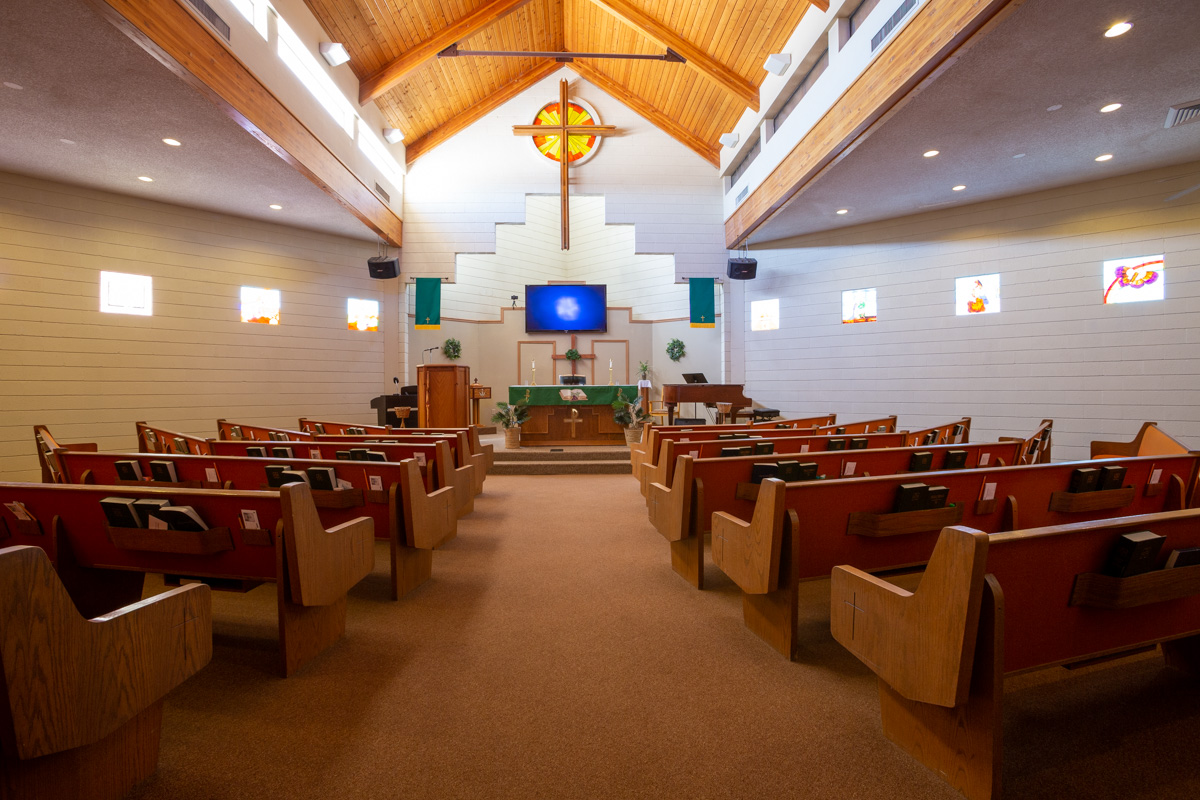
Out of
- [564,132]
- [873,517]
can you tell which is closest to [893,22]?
[873,517]

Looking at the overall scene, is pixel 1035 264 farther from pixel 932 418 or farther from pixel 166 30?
pixel 166 30

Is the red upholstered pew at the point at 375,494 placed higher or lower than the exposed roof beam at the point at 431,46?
lower

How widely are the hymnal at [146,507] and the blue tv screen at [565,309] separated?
9687 millimetres

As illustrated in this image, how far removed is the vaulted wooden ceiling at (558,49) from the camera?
289 inches

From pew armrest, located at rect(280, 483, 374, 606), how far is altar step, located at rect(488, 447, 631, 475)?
458 centimetres

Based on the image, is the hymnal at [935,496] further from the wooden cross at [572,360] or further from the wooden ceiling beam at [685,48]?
the wooden cross at [572,360]

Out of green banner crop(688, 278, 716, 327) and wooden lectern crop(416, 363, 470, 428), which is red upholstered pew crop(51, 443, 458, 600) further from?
green banner crop(688, 278, 716, 327)

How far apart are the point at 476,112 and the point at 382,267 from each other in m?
3.35

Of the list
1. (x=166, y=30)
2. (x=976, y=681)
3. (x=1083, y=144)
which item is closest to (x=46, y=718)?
(x=976, y=681)

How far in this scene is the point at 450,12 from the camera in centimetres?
768

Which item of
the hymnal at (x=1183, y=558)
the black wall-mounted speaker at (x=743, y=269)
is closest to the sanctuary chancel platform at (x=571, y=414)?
the black wall-mounted speaker at (x=743, y=269)

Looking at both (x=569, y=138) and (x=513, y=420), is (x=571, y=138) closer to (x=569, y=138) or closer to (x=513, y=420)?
(x=569, y=138)

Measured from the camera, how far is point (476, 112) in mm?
10141

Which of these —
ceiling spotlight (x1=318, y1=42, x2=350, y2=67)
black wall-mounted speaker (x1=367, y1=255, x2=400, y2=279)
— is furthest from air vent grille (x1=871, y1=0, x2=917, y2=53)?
black wall-mounted speaker (x1=367, y1=255, x2=400, y2=279)
